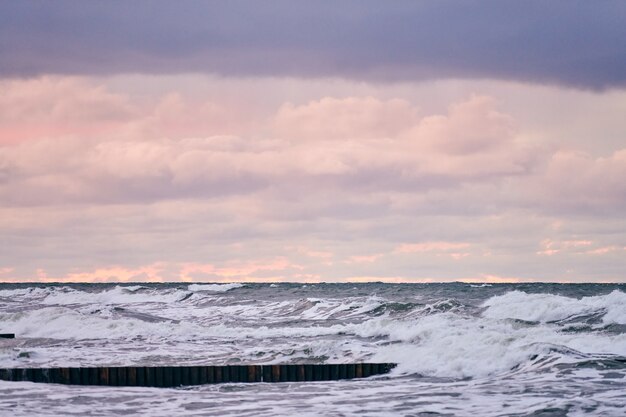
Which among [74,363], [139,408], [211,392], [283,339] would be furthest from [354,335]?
[139,408]

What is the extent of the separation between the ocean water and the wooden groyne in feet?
2.04

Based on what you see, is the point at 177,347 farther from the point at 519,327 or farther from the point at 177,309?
the point at 177,309

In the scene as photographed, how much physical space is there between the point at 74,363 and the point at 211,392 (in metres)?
6.66

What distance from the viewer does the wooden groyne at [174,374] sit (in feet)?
70.1

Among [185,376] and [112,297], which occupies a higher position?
[112,297]

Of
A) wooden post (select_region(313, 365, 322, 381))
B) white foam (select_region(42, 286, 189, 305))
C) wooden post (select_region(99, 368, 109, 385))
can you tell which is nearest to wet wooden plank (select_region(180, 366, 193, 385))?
wooden post (select_region(99, 368, 109, 385))

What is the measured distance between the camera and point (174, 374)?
2166cm

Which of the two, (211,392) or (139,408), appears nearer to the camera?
(139,408)

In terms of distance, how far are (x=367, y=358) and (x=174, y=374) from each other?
6.57 metres

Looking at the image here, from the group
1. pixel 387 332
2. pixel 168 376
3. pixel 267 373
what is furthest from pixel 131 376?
pixel 387 332

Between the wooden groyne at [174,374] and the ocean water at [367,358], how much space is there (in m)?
0.62

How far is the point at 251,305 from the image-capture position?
5931cm

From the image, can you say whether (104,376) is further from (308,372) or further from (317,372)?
(317,372)

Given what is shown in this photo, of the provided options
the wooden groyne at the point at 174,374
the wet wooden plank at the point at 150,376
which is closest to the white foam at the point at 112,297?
the wooden groyne at the point at 174,374
